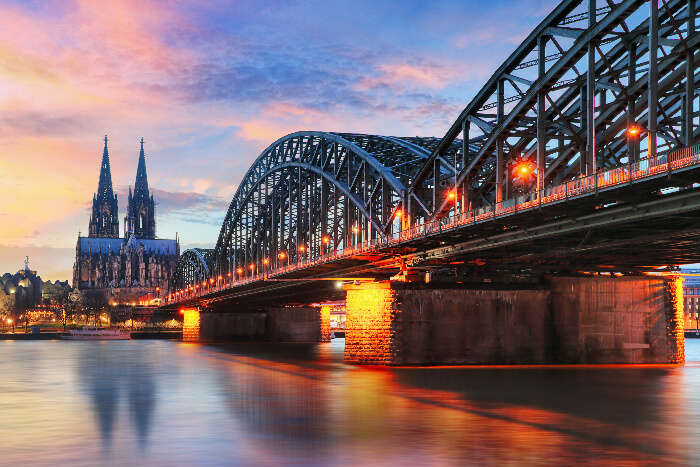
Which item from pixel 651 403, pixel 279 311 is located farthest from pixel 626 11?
pixel 279 311

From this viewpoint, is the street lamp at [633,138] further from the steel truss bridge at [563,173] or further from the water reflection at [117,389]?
the water reflection at [117,389]

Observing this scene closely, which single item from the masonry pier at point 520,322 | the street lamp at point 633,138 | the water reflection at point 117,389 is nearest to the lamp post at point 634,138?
the street lamp at point 633,138

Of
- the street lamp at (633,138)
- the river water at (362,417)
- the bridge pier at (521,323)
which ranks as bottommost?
the river water at (362,417)

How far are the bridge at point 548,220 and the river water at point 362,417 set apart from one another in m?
3.96

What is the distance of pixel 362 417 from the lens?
128ft

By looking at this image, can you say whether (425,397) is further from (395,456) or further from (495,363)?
(495,363)

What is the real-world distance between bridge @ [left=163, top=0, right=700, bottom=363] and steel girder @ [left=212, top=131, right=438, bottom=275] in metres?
0.51

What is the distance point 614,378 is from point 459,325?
13.0 meters

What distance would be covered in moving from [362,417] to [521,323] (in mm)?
34480

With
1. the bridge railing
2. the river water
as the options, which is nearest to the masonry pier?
the river water

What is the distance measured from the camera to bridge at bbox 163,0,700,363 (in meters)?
47.9

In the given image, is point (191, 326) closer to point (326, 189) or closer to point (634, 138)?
point (326, 189)

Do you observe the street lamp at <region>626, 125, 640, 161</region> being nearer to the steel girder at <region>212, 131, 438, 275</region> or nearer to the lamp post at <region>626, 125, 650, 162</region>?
the lamp post at <region>626, 125, 650, 162</region>

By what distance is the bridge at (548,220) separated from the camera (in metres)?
47.9
